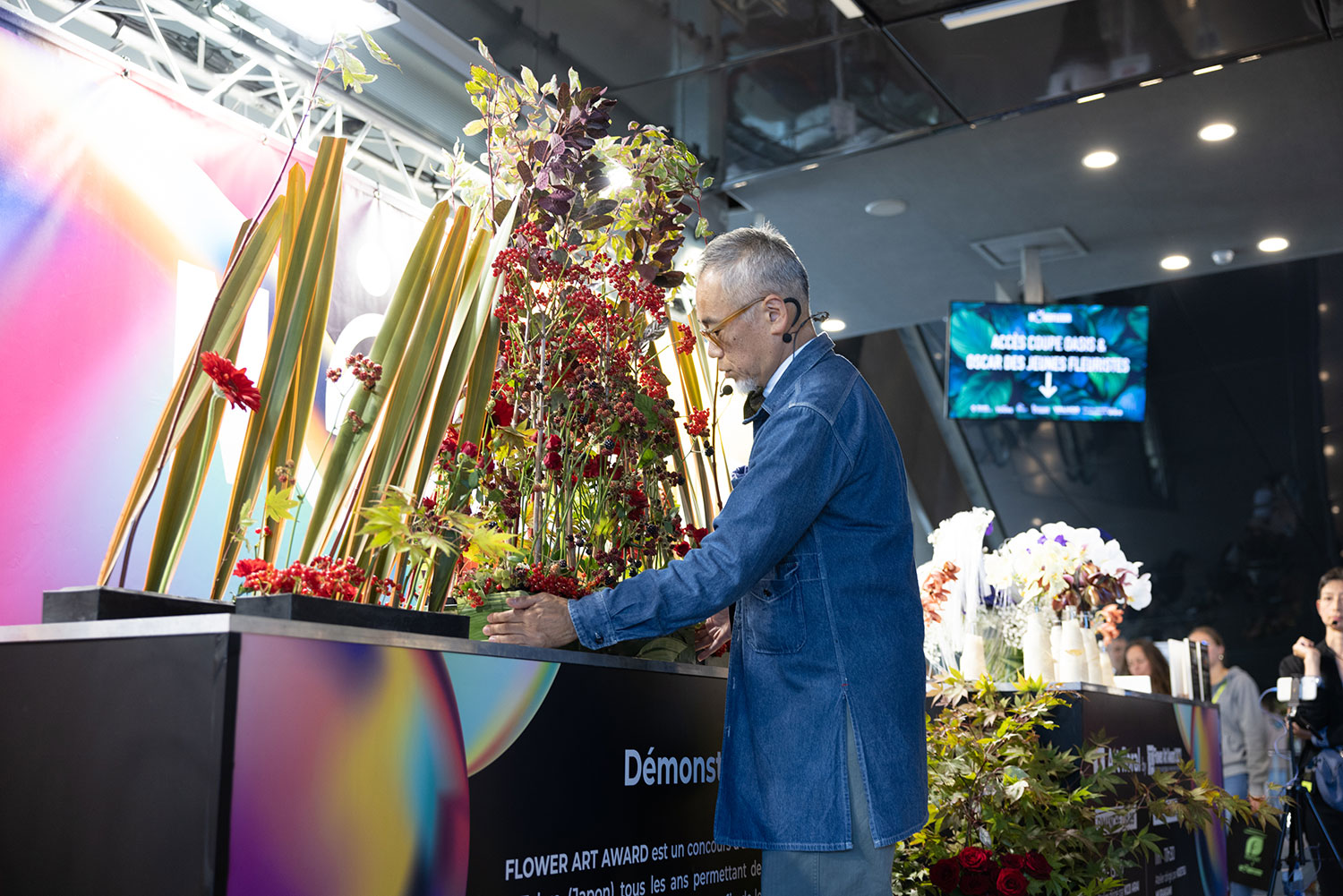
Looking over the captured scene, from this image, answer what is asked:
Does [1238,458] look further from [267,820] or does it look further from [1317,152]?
[267,820]

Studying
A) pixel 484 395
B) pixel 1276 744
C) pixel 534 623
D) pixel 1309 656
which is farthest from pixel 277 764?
pixel 1276 744

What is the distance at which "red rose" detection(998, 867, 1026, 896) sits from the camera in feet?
7.18

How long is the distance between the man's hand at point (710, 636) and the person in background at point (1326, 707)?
4.01 meters

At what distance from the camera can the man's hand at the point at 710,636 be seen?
1817 millimetres

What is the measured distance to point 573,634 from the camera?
1472 millimetres

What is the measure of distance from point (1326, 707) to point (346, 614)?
4967 mm

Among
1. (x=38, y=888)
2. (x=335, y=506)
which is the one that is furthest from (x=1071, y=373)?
(x=38, y=888)

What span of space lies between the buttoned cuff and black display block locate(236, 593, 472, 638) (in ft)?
0.51

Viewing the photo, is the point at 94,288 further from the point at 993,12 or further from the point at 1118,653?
the point at 1118,653

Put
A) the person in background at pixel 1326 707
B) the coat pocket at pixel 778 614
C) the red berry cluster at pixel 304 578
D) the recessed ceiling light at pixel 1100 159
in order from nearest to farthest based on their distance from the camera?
the red berry cluster at pixel 304 578 < the coat pocket at pixel 778 614 < the person in background at pixel 1326 707 < the recessed ceiling light at pixel 1100 159

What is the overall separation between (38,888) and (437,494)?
0.67 m

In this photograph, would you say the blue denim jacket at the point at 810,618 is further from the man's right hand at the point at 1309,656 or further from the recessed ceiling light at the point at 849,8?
the man's right hand at the point at 1309,656

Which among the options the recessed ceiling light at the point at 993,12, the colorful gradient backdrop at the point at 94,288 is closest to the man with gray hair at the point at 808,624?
the colorful gradient backdrop at the point at 94,288

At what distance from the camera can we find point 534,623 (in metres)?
1.44
